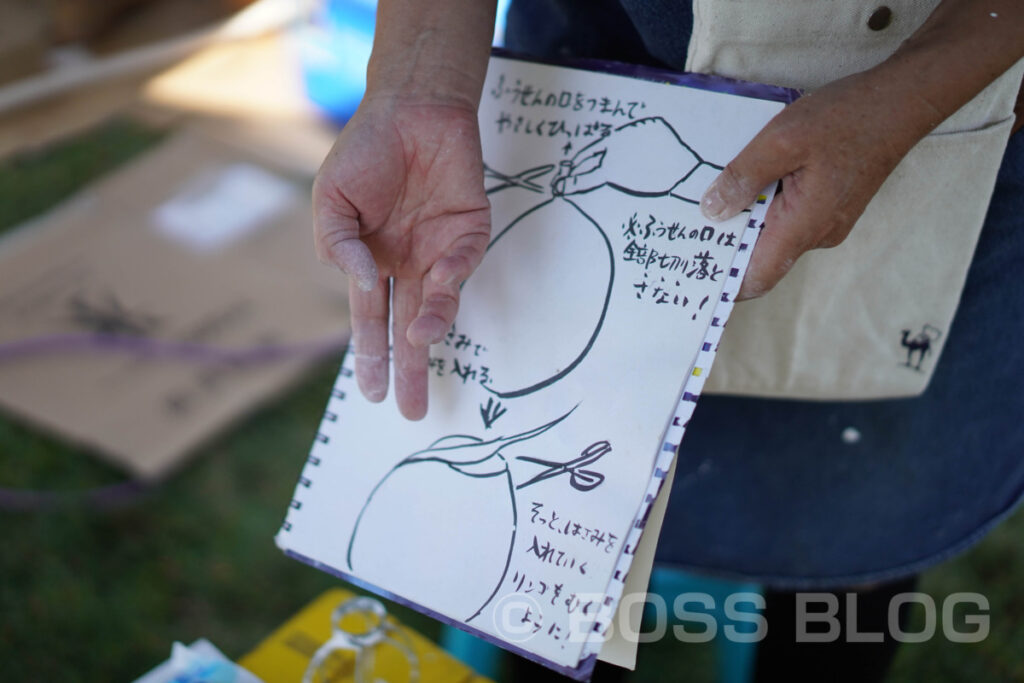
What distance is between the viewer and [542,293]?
24.9 inches

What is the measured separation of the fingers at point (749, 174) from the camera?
53 cm

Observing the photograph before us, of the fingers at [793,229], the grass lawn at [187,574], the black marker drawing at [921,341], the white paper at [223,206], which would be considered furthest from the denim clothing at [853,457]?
the white paper at [223,206]

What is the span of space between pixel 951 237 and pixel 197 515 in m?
1.24

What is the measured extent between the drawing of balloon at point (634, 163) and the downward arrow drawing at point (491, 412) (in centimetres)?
17

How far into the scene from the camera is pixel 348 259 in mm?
598

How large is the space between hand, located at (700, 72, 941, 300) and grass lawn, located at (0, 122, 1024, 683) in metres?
0.89

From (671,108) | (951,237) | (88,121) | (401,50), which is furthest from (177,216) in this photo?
(951,237)

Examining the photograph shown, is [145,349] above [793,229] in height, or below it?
below

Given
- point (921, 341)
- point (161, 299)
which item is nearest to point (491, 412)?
point (921, 341)

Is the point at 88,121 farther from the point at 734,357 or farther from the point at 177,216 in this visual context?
the point at 734,357

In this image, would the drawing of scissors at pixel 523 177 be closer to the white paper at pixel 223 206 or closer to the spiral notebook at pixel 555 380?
the spiral notebook at pixel 555 380

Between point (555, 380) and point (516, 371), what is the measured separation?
0.03 m

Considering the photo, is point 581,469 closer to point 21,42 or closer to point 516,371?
point 516,371

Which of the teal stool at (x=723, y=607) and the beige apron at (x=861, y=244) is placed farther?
the teal stool at (x=723, y=607)
